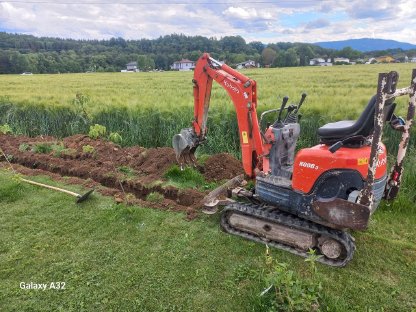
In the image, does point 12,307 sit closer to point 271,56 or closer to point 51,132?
point 51,132

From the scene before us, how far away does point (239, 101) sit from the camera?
17.8 ft

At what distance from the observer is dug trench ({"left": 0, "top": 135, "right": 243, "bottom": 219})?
6426 mm

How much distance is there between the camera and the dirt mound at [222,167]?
23.5 ft

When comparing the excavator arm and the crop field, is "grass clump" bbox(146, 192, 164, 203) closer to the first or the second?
the crop field

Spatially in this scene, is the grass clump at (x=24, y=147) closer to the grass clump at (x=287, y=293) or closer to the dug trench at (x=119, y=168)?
the dug trench at (x=119, y=168)

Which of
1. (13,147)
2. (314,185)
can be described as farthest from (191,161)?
(13,147)

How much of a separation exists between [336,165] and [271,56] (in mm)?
55361

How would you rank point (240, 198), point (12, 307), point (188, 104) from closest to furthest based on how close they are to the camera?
point (12, 307) < point (240, 198) < point (188, 104)

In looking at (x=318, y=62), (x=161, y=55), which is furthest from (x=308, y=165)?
(x=318, y=62)

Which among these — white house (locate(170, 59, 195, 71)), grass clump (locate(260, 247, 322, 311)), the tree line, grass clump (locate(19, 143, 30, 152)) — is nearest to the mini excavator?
grass clump (locate(260, 247, 322, 311))

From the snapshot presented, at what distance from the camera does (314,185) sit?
14.4ft

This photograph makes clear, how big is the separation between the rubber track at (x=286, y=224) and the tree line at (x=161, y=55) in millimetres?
37289

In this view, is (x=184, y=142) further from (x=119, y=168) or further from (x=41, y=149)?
(x=41, y=149)

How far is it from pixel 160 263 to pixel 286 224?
171cm
